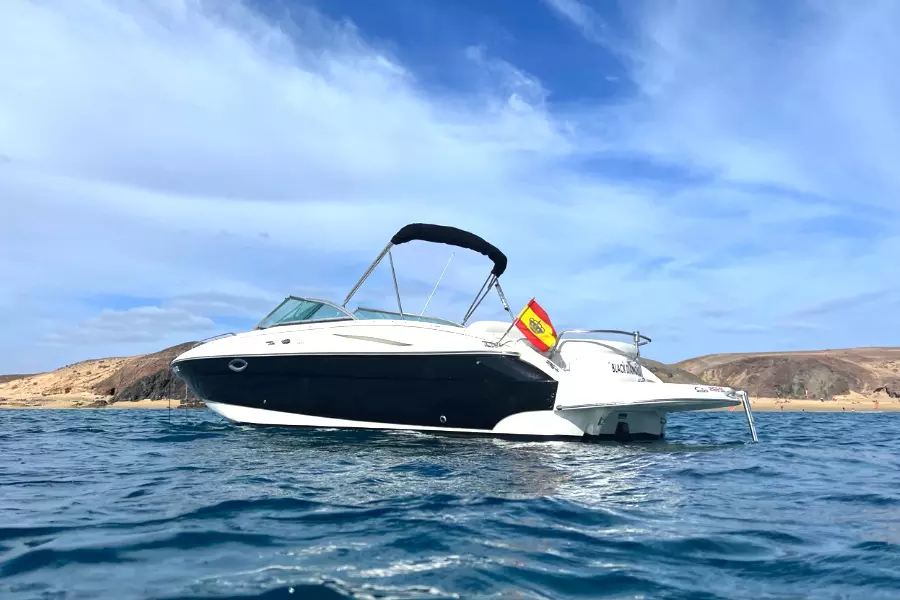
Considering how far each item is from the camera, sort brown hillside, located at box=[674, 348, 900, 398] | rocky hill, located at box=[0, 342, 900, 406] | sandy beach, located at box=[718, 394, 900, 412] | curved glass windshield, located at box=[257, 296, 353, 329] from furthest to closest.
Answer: brown hillside, located at box=[674, 348, 900, 398] < sandy beach, located at box=[718, 394, 900, 412] < rocky hill, located at box=[0, 342, 900, 406] < curved glass windshield, located at box=[257, 296, 353, 329]

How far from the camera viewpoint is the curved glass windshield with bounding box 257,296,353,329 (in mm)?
12539

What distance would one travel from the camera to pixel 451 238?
1286cm

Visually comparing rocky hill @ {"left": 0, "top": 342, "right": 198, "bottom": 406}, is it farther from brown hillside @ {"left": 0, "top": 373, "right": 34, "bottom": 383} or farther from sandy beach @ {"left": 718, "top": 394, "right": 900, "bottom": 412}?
sandy beach @ {"left": 718, "top": 394, "right": 900, "bottom": 412}

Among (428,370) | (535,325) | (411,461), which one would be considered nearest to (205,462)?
(411,461)

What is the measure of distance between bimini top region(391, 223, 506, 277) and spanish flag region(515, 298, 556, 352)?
2.62 meters

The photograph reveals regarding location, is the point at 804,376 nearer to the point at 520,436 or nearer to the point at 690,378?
the point at 690,378

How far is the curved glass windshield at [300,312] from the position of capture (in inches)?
494

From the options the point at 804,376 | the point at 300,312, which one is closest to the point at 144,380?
the point at 300,312

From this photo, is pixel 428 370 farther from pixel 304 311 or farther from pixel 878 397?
pixel 878 397

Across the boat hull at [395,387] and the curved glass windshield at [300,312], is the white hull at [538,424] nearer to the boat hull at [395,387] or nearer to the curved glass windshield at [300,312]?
the boat hull at [395,387]

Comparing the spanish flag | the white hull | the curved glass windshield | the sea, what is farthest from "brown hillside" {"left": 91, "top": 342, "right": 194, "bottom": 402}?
the sea

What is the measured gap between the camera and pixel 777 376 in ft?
170

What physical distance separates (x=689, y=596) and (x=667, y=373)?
156ft

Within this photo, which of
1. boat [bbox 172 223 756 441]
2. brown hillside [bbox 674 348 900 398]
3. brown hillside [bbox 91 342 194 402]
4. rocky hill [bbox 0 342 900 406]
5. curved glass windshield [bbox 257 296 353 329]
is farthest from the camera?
brown hillside [bbox 674 348 900 398]
